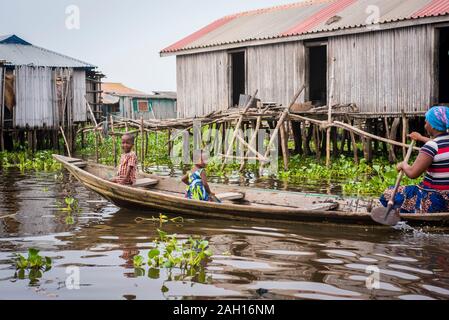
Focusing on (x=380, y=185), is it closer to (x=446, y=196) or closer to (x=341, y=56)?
(x=446, y=196)

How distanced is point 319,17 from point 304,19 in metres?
0.71

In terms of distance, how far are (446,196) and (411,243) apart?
67cm

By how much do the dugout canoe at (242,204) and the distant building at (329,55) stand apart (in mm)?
6589

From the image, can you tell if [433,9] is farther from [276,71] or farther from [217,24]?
[217,24]

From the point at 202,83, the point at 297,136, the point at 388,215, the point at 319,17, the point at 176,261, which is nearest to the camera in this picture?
the point at 176,261

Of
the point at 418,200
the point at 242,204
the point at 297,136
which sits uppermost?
the point at 297,136

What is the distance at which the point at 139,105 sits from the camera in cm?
4094

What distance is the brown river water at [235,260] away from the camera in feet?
17.4

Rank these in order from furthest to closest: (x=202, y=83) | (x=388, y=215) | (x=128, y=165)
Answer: (x=202, y=83) → (x=128, y=165) → (x=388, y=215)

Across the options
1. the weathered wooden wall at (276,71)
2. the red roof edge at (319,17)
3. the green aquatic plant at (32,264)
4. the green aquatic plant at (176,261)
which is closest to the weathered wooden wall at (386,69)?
the red roof edge at (319,17)

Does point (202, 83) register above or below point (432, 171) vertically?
above

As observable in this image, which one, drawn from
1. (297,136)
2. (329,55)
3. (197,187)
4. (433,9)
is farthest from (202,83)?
(197,187)

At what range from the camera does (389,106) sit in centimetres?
1510
